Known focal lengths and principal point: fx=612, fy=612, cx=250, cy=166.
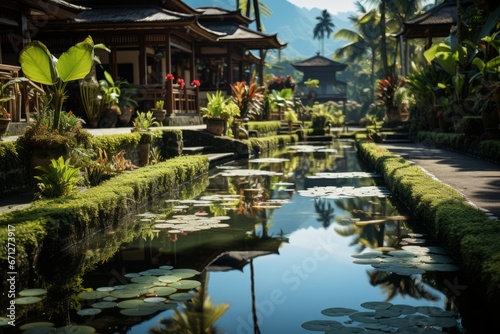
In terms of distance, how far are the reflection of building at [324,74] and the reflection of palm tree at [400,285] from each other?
58.8 meters

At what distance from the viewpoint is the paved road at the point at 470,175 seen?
8609 millimetres

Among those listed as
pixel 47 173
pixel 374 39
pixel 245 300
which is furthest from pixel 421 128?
pixel 374 39

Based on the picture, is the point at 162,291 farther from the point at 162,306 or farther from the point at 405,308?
the point at 405,308

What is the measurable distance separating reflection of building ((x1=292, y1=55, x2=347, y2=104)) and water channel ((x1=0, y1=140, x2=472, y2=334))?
181 feet

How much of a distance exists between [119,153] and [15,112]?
2360 mm

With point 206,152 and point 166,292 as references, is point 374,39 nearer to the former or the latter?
point 206,152

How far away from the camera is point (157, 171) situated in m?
11.7

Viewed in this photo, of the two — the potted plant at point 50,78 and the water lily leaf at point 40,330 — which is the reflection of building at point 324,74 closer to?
the potted plant at point 50,78

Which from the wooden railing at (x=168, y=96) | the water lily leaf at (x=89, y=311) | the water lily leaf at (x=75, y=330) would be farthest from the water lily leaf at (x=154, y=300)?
the wooden railing at (x=168, y=96)

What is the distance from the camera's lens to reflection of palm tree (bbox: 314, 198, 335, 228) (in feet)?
30.1

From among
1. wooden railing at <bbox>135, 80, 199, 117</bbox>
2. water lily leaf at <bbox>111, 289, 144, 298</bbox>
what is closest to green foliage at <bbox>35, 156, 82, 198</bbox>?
water lily leaf at <bbox>111, 289, 144, 298</bbox>

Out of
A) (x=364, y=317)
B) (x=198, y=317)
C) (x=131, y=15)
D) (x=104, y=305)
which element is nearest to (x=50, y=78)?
(x=104, y=305)

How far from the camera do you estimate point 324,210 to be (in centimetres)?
1016

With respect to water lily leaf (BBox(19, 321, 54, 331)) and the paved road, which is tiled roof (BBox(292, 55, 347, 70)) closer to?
the paved road
